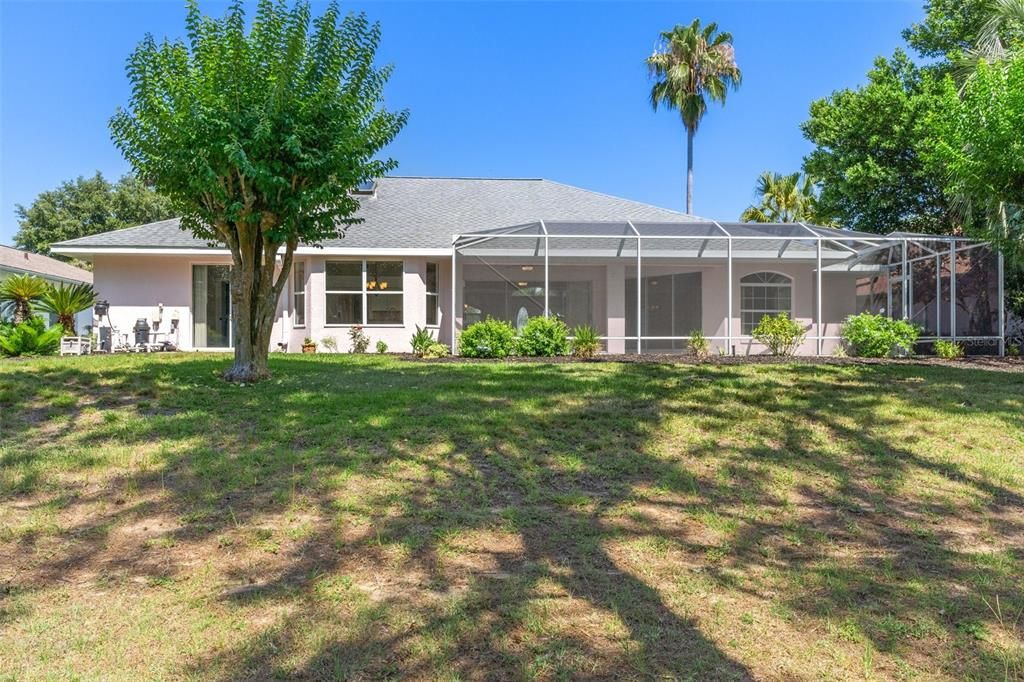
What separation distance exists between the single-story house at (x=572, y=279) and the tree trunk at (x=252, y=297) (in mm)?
6821

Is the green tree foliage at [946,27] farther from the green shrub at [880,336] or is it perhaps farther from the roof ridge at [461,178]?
the roof ridge at [461,178]

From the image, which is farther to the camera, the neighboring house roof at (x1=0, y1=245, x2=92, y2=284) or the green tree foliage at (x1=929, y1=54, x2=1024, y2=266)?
the neighboring house roof at (x1=0, y1=245, x2=92, y2=284)

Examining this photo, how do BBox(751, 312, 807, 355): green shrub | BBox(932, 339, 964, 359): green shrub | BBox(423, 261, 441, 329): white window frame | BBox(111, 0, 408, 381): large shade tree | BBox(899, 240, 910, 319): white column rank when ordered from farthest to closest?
BBox(423, 261, 441, 329): white window frame → BBox(899, 240, 910, 319): white column → BBox(751, 312, 807, 355): green shrub → BBox(932, 339, 964, 359): green shrub → BBox(111, 0, 408, 381): large shade tree

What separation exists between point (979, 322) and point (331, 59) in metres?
16.3

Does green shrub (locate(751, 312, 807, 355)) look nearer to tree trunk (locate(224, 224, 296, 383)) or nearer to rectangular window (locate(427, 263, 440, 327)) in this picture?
rectangular window (locate(427, 263, 440, 327))

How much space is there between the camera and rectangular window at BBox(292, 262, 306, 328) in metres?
16.8

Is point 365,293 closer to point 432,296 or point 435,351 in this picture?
point 432,296

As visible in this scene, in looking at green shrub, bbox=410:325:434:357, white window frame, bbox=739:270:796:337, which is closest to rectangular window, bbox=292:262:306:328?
green shrub, bbox=410:325:434:357

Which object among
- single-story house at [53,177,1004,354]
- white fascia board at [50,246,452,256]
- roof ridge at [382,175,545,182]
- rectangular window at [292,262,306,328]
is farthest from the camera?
roof ridge at [382,175,545,182]

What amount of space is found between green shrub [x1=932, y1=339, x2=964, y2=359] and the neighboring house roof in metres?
28.5

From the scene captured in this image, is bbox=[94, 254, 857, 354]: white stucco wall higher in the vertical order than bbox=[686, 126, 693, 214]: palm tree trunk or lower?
lower

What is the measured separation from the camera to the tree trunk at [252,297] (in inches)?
344

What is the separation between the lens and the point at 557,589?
330 centimetres

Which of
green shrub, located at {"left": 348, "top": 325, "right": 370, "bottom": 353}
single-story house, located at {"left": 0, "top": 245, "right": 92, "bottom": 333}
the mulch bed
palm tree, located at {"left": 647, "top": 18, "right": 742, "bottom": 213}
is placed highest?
palm tree, located at {"left": 647, "top": 18, "right": 742, "bottom": 213}
